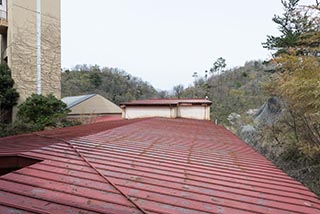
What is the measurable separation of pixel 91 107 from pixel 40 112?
695cm

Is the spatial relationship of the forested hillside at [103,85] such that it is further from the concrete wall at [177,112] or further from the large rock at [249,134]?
the concrete wall at [177,112]

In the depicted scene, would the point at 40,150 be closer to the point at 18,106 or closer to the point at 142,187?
the point at 142,187

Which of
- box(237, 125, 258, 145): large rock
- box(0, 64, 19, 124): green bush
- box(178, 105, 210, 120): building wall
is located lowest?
box(237, 125, 258, 145): large rock

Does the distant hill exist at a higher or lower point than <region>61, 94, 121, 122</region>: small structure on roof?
higher

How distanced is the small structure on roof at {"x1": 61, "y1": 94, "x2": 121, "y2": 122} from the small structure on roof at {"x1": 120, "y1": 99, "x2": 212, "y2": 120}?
5643mm

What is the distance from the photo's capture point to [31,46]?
1258 cm

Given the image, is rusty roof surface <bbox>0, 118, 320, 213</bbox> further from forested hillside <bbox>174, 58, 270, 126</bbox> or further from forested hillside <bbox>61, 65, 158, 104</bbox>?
forested hillside <bbox>61, 65, 158, 104</bbox>

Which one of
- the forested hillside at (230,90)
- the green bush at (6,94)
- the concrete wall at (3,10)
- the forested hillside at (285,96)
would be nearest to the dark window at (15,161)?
the forested hillside at (285,96)

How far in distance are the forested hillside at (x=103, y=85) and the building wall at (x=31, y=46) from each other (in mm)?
16611

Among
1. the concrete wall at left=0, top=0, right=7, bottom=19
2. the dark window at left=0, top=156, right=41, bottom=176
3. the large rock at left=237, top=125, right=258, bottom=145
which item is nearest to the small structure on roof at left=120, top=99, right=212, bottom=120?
the large rock at left=237, top=125, right=258, bottom=145

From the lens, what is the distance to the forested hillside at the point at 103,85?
3087 cm

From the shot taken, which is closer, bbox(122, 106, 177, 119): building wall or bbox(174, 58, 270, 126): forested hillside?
bbox(122, 106, 177, 119): building wall

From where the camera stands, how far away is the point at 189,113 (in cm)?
1161

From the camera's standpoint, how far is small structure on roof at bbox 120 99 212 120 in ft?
36.2
